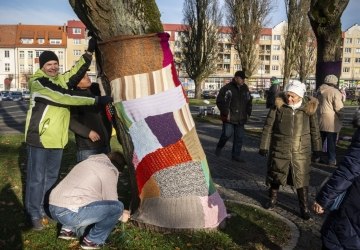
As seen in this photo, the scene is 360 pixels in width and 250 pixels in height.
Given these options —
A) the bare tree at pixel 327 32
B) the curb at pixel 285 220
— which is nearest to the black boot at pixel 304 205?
the curb at pixel 285 220

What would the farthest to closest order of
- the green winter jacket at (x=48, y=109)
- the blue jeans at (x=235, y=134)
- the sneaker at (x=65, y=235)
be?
the blue jeans at (x=235, y=134), the green winter jacket at (x=48, y=109), the sneaker at (x=65, y=235)

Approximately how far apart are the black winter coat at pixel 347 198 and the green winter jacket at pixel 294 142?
2.26 metres

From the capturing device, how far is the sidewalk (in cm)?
479

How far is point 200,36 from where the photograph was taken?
43.0m

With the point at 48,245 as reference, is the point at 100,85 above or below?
above

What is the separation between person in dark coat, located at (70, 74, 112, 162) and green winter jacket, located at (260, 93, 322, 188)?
7.28 ft

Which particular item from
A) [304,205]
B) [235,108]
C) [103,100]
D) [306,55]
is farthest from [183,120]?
[306,55]

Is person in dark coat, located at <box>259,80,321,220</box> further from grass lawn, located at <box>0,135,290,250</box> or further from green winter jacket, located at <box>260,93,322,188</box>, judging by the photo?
grass lawn, located at <box>0,135,290,250</box>

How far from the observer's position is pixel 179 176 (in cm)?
449

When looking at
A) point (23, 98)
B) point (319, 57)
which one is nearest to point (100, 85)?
point (319, 57)

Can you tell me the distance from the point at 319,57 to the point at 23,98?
153 ft

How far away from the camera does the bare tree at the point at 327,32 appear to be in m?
9.78

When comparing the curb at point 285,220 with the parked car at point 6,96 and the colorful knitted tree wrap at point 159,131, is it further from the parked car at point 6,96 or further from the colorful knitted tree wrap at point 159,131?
the parked car at point 6,96

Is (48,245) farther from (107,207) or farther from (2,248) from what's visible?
(107,207)
